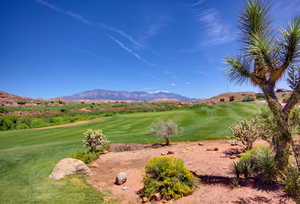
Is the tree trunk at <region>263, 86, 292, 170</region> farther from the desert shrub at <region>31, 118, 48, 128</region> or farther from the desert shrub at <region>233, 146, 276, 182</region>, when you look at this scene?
the desert shrub at <region>31, 118, 48, 128</region>

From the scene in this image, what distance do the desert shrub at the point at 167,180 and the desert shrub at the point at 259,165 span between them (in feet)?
5.28

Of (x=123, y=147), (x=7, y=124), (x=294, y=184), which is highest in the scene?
(x=294, y=184)

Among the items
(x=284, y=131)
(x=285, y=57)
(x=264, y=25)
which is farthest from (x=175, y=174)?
(x=264, y=25)

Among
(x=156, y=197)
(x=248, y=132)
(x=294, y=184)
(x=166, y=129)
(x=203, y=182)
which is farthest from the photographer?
(x=166, y=129)

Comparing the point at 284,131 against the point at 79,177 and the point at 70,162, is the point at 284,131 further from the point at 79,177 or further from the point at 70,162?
the point at 70,162

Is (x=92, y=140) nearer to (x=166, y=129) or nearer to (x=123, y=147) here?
(x=123, y=147)

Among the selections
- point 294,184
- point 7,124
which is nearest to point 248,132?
point 294,184

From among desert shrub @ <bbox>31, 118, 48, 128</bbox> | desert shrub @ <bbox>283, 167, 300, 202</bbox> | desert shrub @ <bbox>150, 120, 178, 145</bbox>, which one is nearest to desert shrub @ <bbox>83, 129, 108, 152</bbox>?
desert shrub @ <bbox>150, 120, 178, 145</bbox>

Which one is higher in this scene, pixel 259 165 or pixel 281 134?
pixel 281 134

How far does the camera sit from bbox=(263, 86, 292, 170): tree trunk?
12.8 feet

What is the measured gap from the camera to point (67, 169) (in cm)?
629

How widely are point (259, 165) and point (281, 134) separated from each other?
1211 mm

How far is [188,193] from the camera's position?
4480 millimetres

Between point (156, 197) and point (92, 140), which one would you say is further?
point (92, 140)
